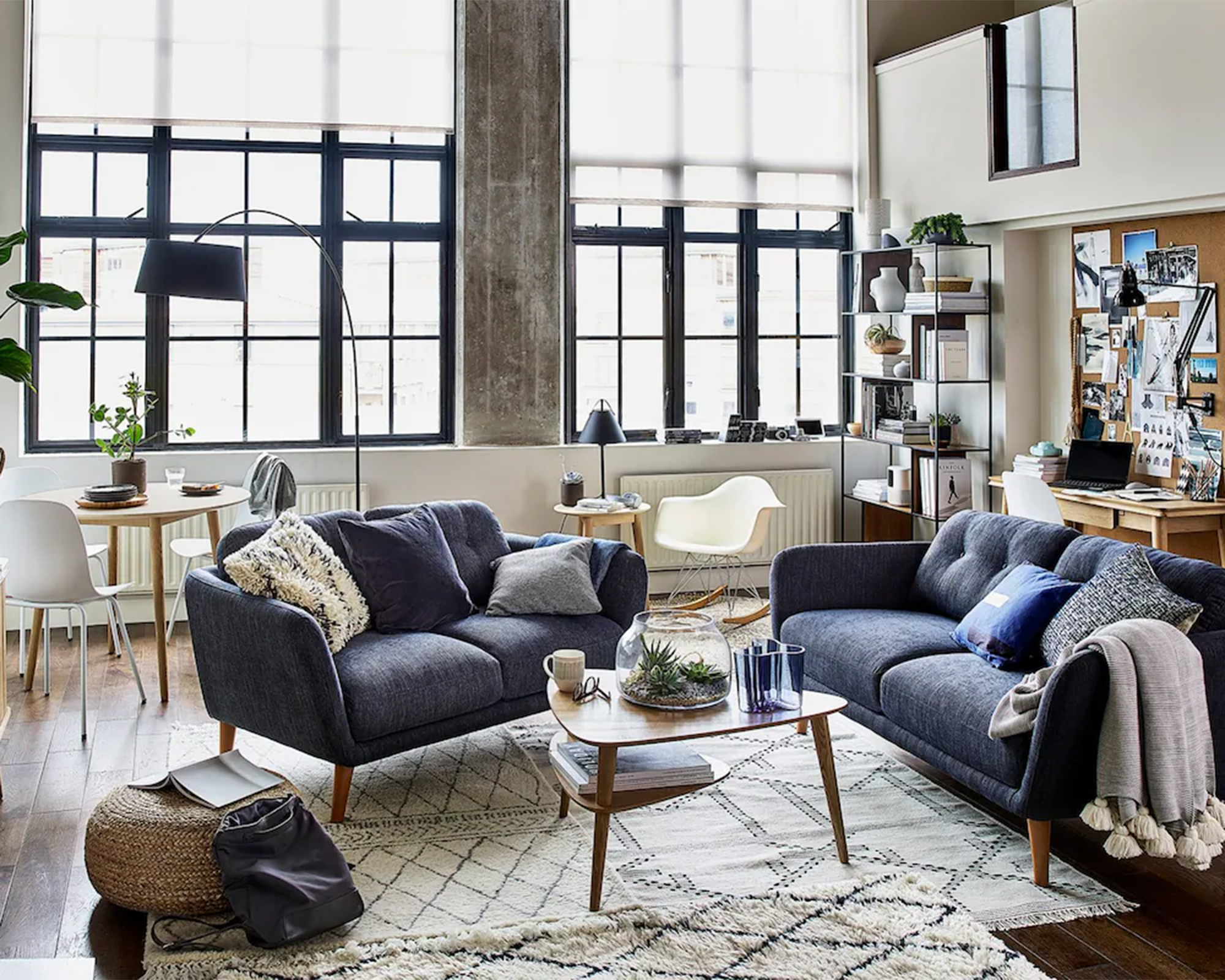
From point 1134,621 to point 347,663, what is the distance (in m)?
2.38

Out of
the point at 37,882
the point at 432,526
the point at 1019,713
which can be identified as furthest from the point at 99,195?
the point at 1019,713

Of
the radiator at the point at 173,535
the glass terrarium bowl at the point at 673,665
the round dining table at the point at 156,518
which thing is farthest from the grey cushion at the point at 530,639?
the radiator at the point at 173,535

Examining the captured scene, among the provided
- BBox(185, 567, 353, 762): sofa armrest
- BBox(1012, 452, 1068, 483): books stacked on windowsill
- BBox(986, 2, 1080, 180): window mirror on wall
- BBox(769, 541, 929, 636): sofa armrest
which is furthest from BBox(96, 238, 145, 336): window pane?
BBox(1012, 452, 1068, 483): books stacked on windowsill

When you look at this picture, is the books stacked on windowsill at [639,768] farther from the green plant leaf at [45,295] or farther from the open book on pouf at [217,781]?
the green plant leaf at [45,295]

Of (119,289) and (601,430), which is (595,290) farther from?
(119,289)

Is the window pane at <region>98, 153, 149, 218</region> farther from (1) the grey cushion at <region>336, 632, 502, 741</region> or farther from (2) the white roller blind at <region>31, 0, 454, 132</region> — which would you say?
(1) the grey cushion at <region>336, 632, 502, 741</region>

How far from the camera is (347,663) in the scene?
13.1ft

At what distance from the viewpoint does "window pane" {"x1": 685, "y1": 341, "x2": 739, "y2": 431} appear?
7754 millimetres

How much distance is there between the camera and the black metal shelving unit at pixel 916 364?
681 cm

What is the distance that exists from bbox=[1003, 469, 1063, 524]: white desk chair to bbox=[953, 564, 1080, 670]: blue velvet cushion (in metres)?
1.62

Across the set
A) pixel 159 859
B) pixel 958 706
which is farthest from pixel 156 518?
pixel 958 706

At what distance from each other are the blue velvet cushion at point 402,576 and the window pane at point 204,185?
316 centimetres

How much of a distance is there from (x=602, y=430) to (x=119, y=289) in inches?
110

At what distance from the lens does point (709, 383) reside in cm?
780
